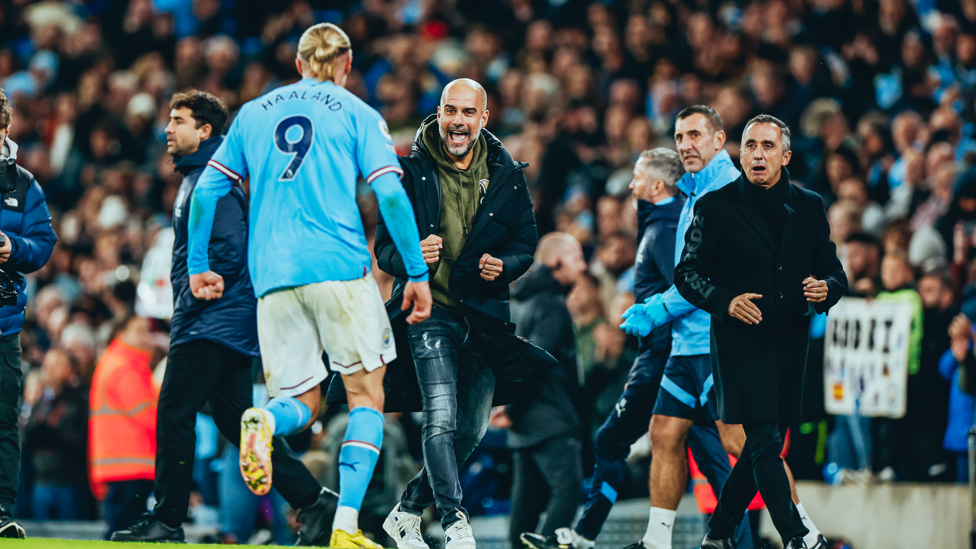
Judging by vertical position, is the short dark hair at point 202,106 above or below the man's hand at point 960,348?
above

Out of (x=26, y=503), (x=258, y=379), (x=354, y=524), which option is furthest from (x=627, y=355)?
(x=26, y=503)

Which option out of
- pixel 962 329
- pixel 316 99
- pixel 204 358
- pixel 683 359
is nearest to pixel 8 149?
pixel 204 358

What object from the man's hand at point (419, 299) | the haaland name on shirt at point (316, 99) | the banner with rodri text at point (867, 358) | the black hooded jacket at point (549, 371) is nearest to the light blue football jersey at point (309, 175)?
the haaland name on shirt at point (316, 99)

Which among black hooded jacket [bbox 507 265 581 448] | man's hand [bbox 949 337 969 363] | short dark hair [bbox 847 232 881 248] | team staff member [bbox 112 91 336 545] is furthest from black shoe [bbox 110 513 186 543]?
short dark hair [bbox 847 232 881 248]

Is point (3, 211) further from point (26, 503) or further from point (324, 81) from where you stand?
point (26, 503)

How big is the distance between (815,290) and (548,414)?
2.71 meters

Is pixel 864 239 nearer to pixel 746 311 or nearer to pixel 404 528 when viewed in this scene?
pixel 746 311

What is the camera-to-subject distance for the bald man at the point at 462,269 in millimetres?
5832

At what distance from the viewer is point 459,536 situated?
5.40 metres

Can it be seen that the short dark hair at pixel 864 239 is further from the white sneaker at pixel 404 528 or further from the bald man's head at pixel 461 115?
the white sneaker at pixel 404 528

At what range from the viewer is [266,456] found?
488 cm

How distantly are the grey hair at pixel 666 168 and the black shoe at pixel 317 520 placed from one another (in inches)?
108

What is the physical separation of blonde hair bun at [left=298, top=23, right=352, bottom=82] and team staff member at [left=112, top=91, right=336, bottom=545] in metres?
1.26

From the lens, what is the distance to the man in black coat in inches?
230
